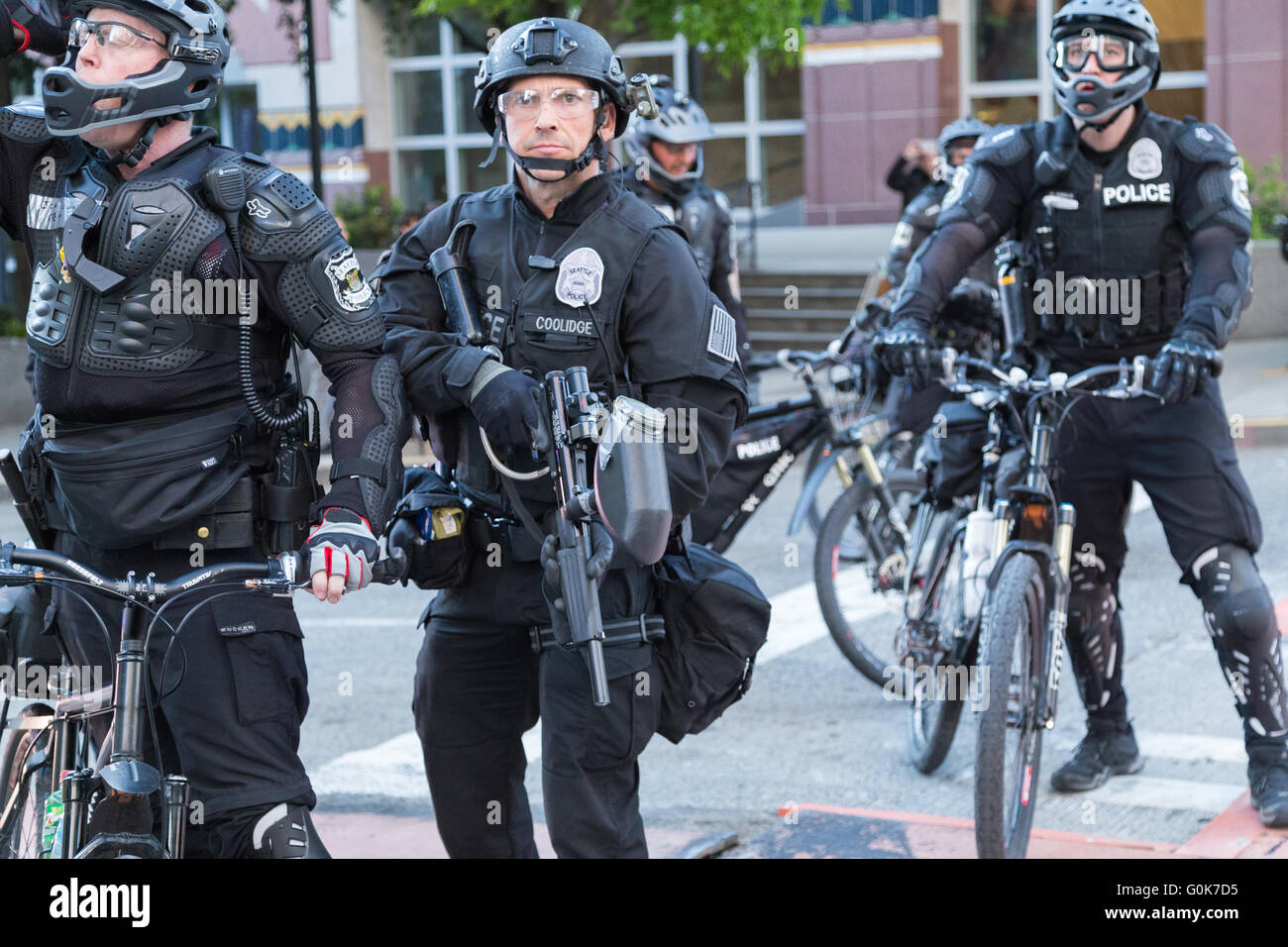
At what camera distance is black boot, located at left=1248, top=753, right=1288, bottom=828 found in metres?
4.82

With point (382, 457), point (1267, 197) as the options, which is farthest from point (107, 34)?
point (1267, 197)

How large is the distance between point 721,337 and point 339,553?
1032 millimetres

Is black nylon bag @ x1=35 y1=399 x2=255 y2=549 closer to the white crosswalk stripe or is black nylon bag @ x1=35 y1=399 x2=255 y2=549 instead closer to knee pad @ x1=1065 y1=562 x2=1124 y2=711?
the white crosswalk stripe

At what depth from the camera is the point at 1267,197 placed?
17266 mm

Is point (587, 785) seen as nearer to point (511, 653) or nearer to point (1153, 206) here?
point (511, 653)

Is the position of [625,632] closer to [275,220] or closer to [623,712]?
[623,712]

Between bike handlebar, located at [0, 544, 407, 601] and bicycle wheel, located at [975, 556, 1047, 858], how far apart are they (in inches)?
81.6

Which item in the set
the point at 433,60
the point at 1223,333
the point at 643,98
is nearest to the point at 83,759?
the point at 643,98

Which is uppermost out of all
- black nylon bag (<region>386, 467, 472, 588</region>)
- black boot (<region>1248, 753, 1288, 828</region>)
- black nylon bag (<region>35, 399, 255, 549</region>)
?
black nylon bag (<region>35, 399, 255, 549</region>)

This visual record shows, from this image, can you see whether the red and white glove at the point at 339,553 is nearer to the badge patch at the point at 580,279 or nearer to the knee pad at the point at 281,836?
the knee pad at the point at 281,836

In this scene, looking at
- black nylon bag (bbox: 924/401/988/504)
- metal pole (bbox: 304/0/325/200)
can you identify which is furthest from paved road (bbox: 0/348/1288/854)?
metal pole (bbox: 304/0/325/200)

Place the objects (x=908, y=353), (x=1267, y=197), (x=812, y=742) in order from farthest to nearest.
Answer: (x=1267, y=197) → (x=812, y=742) → (x=908, y=353)

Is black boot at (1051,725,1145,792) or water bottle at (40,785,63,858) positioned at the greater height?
water bottle at (40,785,63,858)

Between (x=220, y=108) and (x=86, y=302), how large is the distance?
71.4ft
